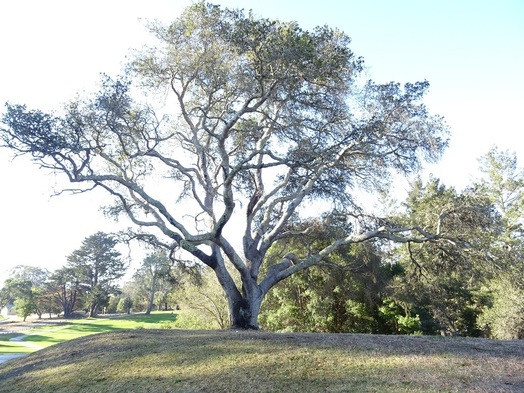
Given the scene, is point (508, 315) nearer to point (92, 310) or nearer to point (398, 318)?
point (398, 318)

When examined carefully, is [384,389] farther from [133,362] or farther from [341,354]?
[133,362]

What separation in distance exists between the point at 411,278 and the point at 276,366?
1156cm

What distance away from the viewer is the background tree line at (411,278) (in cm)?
1159

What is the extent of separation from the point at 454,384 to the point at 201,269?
9.46 m

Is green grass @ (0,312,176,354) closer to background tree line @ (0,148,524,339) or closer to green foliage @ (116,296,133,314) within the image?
background tree line @ (0,148,524,339)

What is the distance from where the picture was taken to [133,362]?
23.6 ft

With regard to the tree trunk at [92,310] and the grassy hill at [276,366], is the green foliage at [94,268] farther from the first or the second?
the grassy hill at [276,366]

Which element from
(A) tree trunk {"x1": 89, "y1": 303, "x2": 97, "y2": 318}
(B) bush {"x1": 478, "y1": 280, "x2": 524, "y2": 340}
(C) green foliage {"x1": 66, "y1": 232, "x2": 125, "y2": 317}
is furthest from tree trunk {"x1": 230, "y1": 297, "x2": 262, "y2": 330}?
(A) tree trunk {"x1": 89, "y1": 303, "x2": 97, "y2": 318}

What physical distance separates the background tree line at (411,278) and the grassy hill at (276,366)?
4029mm

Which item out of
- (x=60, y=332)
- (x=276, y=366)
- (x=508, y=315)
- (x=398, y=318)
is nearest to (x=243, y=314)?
(x=276, y=366)

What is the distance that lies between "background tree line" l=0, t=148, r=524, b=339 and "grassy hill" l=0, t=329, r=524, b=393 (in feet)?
13.2

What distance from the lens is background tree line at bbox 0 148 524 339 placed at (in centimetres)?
1159

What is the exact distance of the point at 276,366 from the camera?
6316 millimetres

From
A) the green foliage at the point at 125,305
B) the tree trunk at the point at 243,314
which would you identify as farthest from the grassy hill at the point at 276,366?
the green foliage at the point at 125,305
